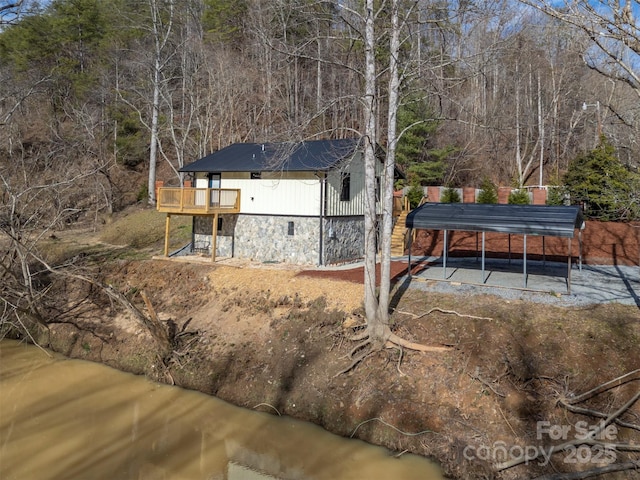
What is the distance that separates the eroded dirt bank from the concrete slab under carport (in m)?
1.25

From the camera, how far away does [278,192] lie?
60.2ft

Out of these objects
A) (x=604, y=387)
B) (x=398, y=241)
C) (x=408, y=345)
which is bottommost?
(x=604, y=387)

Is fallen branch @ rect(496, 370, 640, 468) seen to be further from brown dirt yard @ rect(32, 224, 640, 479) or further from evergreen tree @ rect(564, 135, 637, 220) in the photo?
evergreen tree @ rect(564, 135, 637, 220)

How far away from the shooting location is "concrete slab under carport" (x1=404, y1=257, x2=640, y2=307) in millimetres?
12300

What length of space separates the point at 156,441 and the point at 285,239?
33.6ft

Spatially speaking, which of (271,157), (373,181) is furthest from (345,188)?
(373,181)

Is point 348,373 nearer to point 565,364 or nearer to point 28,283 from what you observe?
point 565,364

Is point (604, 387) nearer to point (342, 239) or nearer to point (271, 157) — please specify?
point (342, 239)

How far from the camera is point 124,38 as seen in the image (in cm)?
3644

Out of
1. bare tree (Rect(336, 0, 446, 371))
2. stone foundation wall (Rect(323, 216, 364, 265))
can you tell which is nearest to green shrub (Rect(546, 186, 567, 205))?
stone foundation wall (Rect(323, 216, 364, 265))

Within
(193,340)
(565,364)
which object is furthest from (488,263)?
(193,340)

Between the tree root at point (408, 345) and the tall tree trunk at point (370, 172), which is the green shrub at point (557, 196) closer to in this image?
the tall tree trunk at point (370, 172)

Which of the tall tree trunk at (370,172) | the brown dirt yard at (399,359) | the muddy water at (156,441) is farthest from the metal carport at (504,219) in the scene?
the muddy water at (156,441)

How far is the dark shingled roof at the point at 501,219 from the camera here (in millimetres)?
12102
